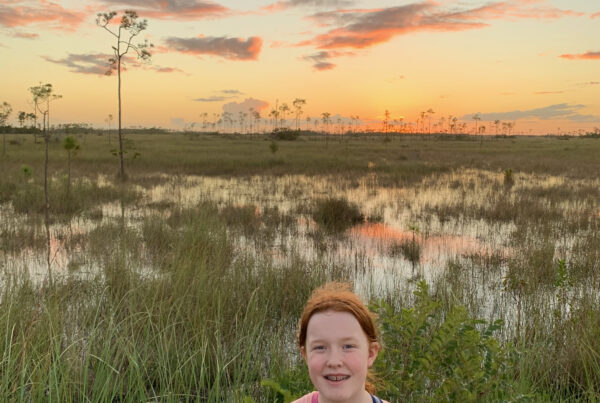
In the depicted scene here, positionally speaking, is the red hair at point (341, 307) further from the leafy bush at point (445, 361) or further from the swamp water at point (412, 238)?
the swamp water at point (412, 238)

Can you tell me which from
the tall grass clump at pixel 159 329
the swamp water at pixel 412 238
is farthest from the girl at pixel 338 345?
the swamp water at pixel 412 238

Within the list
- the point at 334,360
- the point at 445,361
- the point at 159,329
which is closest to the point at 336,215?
the point at 159,329

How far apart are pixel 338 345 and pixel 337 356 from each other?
55mm

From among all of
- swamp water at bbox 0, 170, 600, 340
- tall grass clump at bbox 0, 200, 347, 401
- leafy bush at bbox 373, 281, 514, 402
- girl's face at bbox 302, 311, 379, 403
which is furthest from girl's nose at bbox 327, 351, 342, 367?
swamp water at bbox 0, 170, 600, 340

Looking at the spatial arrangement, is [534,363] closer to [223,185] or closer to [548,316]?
[548,316]

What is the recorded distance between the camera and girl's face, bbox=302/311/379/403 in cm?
155

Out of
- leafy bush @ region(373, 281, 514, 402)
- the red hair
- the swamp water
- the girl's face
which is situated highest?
the red hair

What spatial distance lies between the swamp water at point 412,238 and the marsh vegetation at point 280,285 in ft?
0.24

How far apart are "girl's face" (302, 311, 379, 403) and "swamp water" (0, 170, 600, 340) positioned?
385cm

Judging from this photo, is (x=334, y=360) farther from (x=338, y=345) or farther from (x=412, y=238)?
(x=412, y=238)

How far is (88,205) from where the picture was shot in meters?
14.5

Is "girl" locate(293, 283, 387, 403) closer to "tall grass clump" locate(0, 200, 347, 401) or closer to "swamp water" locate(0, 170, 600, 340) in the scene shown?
"tall grass clump" locate(0, 200, 347, 401)

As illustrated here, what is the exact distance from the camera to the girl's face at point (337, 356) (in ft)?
5.07

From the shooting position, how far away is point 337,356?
1545mm
